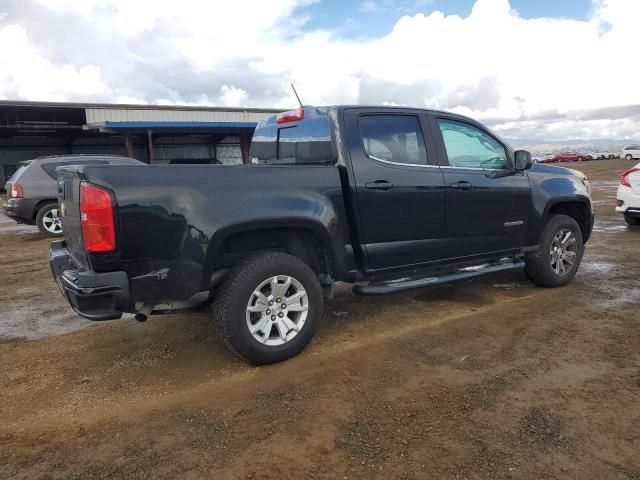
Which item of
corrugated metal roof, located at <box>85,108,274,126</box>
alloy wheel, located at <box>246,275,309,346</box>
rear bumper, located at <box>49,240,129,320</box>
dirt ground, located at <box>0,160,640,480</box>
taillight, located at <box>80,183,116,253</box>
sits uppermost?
corrugated metal roof, located at <box>85,108,274,126</box>

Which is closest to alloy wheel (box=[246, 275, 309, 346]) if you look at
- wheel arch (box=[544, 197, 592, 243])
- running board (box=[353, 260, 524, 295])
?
running board (box=[353, 260, 524, 295])

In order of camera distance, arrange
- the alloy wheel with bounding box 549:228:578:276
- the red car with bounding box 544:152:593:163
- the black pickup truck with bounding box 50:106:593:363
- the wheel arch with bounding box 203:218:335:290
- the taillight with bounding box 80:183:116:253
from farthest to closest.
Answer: the red car with bounding box 544:152:593:163
the alloy wheel with bounding box 549:228:578:276
the wheel arch with bounding box 203:218:335:290
the black pickup truck with bounding box 50:106:593:363
the taillight with bounding box 80:183:116:253

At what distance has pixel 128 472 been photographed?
96.8 inches

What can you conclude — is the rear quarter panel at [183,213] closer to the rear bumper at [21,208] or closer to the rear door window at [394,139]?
the rear door window at [394,139]

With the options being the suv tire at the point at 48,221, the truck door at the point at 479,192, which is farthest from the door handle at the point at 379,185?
the suv tire at the point at 48,221

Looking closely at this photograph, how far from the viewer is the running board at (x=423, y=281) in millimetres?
4086

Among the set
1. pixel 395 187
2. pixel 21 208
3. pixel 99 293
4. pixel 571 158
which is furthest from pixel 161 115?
pixel 571 158

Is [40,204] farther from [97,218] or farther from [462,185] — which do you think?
[462,185]

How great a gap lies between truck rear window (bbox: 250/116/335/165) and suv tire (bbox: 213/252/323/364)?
1020mm

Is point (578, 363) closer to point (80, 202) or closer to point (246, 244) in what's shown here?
point (246, 244)

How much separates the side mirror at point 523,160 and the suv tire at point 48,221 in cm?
882

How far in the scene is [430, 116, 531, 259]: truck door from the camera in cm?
456

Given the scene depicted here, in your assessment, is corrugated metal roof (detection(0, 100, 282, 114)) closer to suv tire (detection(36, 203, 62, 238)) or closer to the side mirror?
suv tire (detection(36, 203, 62, 238))

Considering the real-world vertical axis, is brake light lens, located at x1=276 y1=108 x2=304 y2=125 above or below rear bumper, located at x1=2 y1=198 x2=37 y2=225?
above
